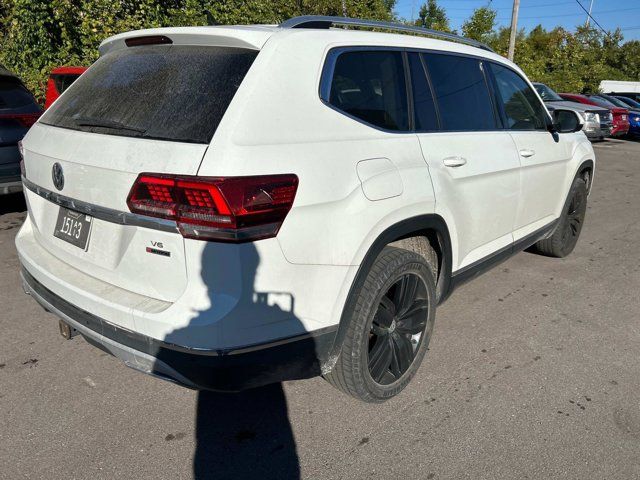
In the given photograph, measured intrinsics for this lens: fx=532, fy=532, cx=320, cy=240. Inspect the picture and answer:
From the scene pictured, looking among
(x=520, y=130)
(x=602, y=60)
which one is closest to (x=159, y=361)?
(x=520, y=130)

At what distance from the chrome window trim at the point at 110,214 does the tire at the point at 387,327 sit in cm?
84

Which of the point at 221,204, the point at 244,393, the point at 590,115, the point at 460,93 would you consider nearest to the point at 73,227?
the point at 221,204

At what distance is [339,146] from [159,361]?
3.64 ft

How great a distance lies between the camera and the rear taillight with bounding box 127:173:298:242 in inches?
73.0

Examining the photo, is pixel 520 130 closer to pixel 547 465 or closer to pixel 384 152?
pixel 384 152

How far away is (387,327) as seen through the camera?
2.66 m

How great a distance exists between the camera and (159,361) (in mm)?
2027

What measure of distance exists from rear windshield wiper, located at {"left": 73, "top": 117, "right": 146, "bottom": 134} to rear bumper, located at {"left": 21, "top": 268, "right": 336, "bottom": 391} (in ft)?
2.58

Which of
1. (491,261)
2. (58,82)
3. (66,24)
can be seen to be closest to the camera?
(491,261)

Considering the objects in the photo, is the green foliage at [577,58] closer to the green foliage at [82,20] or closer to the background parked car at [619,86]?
the background parked car at [619,86]

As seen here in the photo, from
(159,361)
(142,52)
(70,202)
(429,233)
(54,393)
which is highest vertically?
(142,52)

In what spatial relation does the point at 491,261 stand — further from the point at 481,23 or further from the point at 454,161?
the point at 481,23

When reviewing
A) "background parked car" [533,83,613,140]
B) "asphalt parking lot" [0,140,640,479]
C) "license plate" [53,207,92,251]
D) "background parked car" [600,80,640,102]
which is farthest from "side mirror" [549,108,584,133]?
"background parked car" [600,80,640,102]

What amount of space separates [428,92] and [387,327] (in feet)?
4.19
